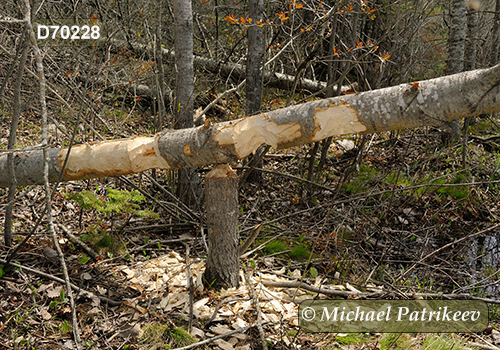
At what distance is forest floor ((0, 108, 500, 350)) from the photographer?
2.68m

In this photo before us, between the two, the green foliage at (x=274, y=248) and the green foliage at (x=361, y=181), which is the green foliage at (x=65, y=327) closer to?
the green foliage at (x=274, y=248)

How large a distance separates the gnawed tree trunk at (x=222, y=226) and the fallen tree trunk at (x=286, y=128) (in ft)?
0.52

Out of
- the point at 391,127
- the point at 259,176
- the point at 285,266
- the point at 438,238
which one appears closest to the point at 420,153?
the point at 438,238

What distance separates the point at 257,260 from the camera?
385 cm

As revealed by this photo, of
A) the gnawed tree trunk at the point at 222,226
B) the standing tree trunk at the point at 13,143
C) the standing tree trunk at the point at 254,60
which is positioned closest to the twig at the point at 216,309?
the gnawed tree trunk at the point at 222,226

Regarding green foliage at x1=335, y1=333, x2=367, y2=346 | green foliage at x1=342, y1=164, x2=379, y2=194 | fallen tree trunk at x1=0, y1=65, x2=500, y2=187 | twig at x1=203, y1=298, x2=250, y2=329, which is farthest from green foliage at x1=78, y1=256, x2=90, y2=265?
green foliage at x1=342, y1=164, x2=379, y2=194

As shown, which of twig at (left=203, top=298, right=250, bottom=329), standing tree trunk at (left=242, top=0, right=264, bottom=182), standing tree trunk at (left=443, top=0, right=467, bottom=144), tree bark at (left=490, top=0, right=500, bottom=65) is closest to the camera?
twig at (left=203, top=298, right=250, bottom=329)

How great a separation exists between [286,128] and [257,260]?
1647 millimetres

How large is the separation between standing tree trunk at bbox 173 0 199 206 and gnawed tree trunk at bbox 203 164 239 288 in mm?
1263

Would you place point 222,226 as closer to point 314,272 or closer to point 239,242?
point 239,242

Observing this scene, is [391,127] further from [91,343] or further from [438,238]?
[438,238]

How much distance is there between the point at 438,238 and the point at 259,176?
8.36 ft

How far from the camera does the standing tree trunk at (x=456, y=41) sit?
6445mm

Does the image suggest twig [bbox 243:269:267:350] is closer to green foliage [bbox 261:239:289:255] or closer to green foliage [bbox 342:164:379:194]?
green foliage [bbox 261:239:289:255]
